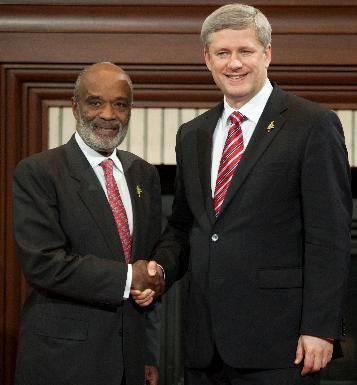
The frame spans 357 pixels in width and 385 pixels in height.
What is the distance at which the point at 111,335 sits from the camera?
2084mm

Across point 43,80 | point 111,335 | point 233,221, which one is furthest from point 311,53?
point 111,335

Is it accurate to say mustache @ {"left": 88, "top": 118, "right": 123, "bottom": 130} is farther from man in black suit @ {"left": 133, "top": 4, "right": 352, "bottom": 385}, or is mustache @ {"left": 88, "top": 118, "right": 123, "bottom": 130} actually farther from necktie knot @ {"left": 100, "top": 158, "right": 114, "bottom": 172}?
man in black suit @ {"left": 133, "top": 4, "right": 352, "bottom": 385}

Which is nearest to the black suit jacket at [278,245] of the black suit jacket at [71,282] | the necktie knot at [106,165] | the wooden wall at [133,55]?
the black suit jacket at [71,282]

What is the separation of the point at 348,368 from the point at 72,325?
177cm

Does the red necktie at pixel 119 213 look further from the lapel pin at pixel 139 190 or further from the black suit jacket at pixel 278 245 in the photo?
the black suit jacket at pixel 278 245

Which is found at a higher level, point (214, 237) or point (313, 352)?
point (214, 237)

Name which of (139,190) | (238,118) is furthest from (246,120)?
(139,190)

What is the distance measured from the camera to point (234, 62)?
200cm

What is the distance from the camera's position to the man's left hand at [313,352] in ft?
6.08

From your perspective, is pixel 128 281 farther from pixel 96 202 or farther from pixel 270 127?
pixel 270 127

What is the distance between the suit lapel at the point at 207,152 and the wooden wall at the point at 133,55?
96 cm

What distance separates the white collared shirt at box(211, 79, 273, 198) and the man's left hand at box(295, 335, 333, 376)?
1.53 feet

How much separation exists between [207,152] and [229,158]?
4.0 inches

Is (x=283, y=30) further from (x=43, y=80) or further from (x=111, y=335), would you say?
(x=111, y=335)
